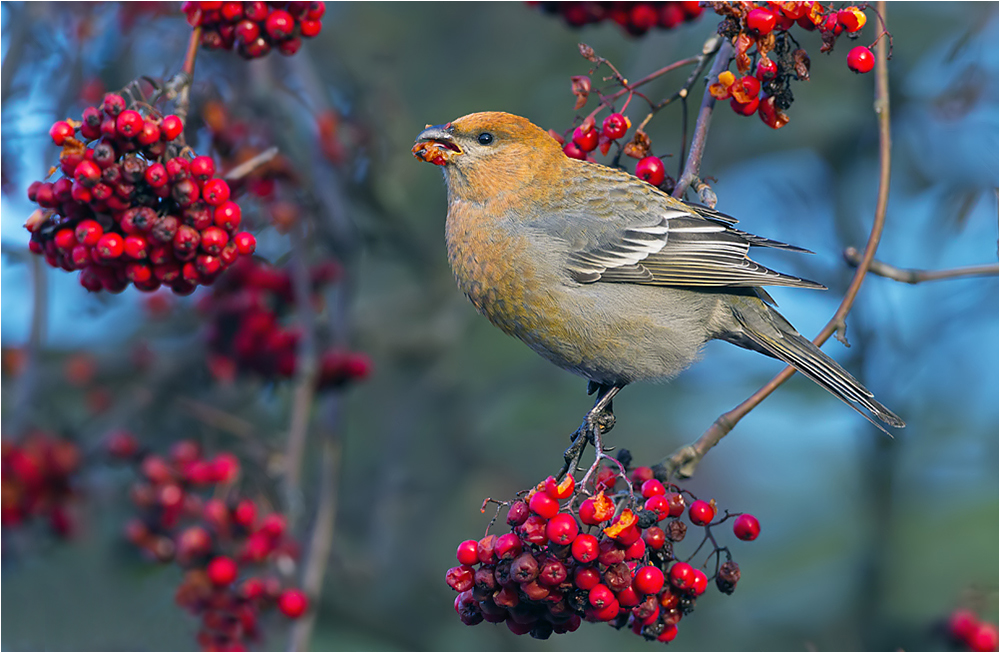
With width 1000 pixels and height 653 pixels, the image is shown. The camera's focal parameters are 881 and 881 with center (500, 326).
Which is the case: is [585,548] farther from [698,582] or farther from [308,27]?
[308,27]

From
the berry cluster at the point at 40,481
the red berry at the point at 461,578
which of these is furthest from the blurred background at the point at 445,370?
the red berry at the point at 461,578

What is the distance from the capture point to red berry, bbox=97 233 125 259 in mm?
2814

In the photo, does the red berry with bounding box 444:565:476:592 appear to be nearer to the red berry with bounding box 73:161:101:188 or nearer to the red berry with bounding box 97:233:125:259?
the red berry with bounding box 97:233:125:259

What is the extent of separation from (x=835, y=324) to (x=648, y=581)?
0.98m

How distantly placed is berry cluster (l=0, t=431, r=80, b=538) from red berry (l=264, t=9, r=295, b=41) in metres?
2.57

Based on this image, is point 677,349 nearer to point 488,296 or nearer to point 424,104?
point 488,296

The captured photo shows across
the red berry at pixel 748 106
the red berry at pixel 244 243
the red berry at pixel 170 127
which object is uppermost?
the red berry at pixel 748 106

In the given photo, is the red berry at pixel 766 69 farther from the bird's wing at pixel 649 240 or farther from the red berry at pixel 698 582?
the red berry at pixel 698 582

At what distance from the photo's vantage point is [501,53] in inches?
264

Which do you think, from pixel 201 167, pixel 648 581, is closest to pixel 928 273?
pixel 648 581

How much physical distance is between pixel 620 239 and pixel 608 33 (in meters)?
3.63

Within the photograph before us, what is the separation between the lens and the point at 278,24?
311cm

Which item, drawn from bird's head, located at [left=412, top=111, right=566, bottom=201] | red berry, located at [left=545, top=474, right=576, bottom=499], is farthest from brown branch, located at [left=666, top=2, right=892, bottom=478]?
bird's head, located at [left=412, top=111, right=566, bottom=201]

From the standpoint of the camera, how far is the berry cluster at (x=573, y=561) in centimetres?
244
